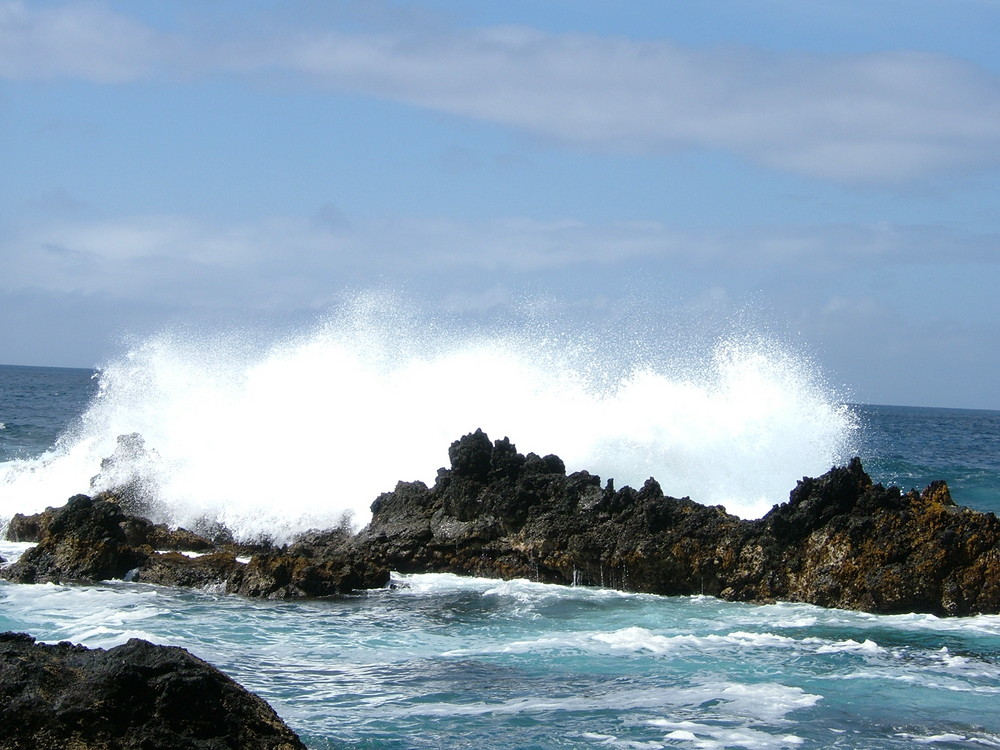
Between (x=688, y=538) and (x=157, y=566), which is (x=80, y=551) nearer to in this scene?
(x=157, y=566)

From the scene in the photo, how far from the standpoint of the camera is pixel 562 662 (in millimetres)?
11297

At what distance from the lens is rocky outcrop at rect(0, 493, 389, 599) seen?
1484 cm

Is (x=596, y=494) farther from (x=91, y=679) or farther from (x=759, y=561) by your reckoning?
(x=91, y=679)

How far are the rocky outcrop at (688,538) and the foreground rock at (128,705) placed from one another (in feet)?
30.5

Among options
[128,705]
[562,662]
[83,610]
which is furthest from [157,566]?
[128,705]

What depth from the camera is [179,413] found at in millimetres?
25188

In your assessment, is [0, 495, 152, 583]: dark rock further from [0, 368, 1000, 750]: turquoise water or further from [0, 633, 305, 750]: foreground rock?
[0, 633, 305, 750]: foreground rock

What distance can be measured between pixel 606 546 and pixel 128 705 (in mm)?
10040

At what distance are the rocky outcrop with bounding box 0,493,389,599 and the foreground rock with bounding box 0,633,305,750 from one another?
796 centimetres

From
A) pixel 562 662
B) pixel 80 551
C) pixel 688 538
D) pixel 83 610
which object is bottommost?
pixel 562 662

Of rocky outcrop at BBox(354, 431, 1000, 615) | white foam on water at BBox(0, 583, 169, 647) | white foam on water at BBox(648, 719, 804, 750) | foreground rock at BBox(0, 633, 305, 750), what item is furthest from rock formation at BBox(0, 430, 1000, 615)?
foreground rock at BBox(0, 633, 305, 750)

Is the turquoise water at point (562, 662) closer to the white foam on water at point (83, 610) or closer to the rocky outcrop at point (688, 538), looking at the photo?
the white foam on water at point (83, 610)

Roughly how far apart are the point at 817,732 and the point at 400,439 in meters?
14.6

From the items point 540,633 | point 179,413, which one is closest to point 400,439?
point 179,413
